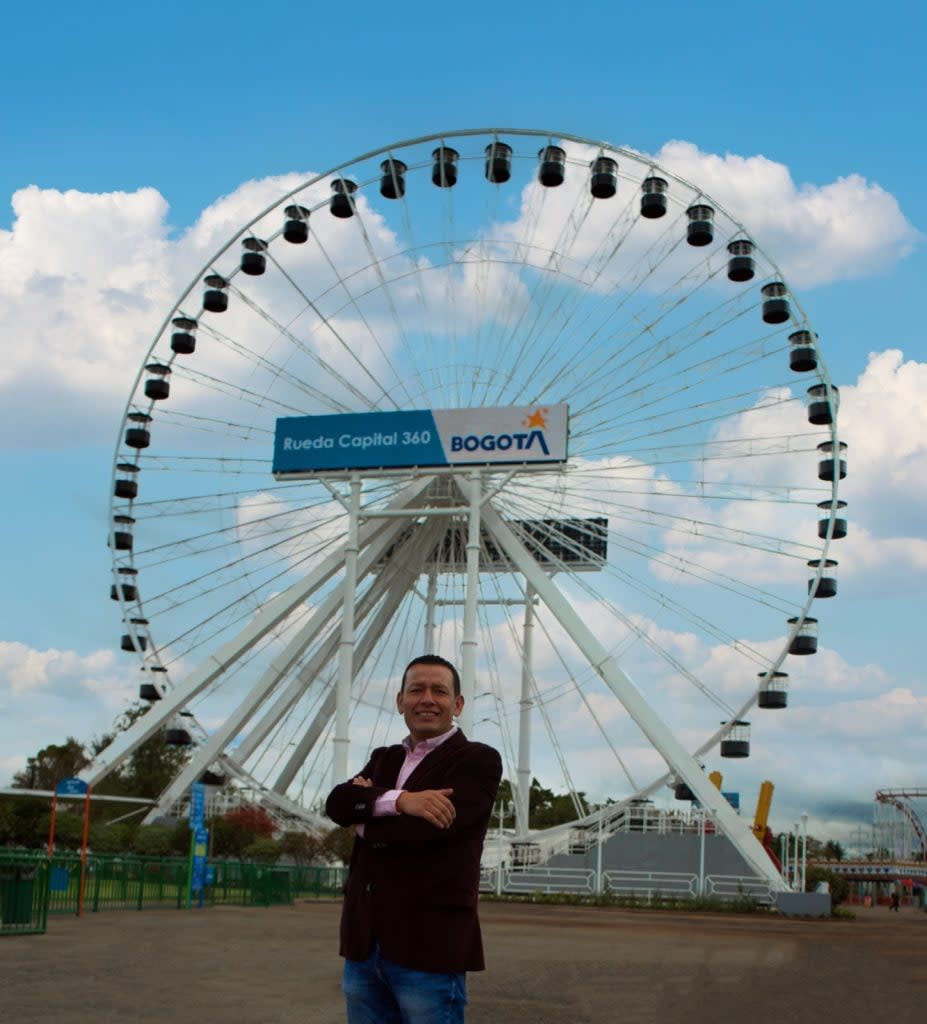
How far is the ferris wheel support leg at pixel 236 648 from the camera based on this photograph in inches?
Answer: 1517

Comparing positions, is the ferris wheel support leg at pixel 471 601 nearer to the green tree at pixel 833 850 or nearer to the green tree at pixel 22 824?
the green tree at pixel 22 824

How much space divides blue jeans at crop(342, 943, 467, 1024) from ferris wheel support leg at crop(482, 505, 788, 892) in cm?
3030

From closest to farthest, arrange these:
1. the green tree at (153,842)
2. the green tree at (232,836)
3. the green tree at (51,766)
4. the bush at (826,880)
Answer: the green tree at (153,842) < the green tree at (232,836) < the bush at (826,880) < the green tree at (51,766)

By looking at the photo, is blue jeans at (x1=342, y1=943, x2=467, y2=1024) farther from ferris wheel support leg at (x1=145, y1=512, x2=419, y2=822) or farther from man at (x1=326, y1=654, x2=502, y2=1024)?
ferris wheel support leg at (x1=145, y1=512, x2=419, y2=822)

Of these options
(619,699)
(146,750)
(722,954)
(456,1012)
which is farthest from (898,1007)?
(146,750)

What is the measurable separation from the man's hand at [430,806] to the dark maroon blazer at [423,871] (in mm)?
35

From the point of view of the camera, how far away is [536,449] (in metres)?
35.7

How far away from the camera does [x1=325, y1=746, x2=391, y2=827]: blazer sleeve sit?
166 inches

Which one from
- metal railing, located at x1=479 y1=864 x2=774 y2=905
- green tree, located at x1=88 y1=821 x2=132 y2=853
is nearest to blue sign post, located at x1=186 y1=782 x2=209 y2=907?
metal railing, located at x1=479 y1=864 x2=774 y2=905

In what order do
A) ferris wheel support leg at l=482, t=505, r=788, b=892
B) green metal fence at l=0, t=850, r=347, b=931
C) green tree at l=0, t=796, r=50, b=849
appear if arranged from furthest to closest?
green tree at l=0, t=796, r=50, b=849
ferris wheel support leg at l=482, t=505, r=788, b=892
green metal fence at l=0, t=850, r=347, b=931

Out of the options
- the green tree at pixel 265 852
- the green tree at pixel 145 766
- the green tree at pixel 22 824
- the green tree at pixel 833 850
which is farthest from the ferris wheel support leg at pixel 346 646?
the green tree at pixel 833 850

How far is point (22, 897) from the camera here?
17.5 m

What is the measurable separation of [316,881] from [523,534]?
11023 mm

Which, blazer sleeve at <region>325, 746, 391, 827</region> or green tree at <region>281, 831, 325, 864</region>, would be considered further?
green tree at <region>281, 831, 325, 864</region>
